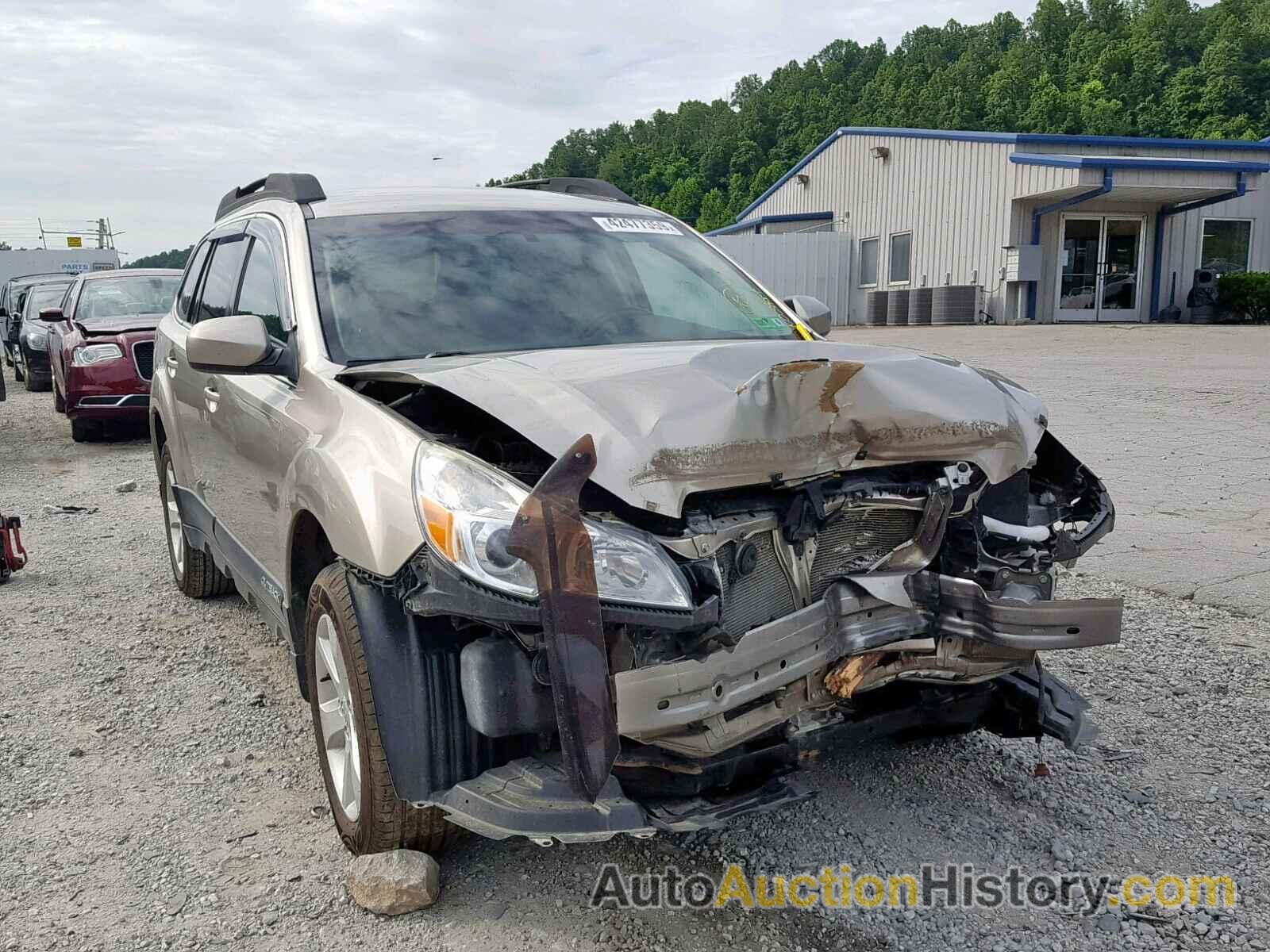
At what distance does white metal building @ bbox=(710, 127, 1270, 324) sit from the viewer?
22.9m

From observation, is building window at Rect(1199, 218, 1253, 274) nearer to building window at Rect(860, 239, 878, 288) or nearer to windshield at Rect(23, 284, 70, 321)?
building window at Rect(860, 239, 878, 288)

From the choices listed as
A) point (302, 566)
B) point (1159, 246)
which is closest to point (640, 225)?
point (302, 566)

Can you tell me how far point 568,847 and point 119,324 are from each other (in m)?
10.6

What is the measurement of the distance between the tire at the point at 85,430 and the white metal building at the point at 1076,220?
18.4m

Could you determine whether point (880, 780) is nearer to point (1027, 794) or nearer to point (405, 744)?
point (1027, 794)

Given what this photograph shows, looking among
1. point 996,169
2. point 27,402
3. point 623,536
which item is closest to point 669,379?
point 623,536

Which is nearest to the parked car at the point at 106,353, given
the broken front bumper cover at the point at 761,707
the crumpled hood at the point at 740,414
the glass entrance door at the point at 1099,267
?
the crumpled hood at the point at 740,414

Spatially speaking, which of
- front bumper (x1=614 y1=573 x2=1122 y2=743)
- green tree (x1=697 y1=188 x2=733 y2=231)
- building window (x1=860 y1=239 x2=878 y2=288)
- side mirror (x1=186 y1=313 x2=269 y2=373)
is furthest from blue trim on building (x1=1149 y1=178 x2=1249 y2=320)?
green tree (x1=697 y1=188 x2=733 y2=231)

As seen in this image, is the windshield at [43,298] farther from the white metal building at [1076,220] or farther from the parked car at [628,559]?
the white metal building at [1076,220]

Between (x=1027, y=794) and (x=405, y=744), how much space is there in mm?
1924

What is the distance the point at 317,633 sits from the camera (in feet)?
9.75

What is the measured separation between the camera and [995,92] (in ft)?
221

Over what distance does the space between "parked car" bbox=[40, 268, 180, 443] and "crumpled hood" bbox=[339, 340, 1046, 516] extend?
924 centimetres

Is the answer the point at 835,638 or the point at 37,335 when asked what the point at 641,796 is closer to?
the point at 835,638
